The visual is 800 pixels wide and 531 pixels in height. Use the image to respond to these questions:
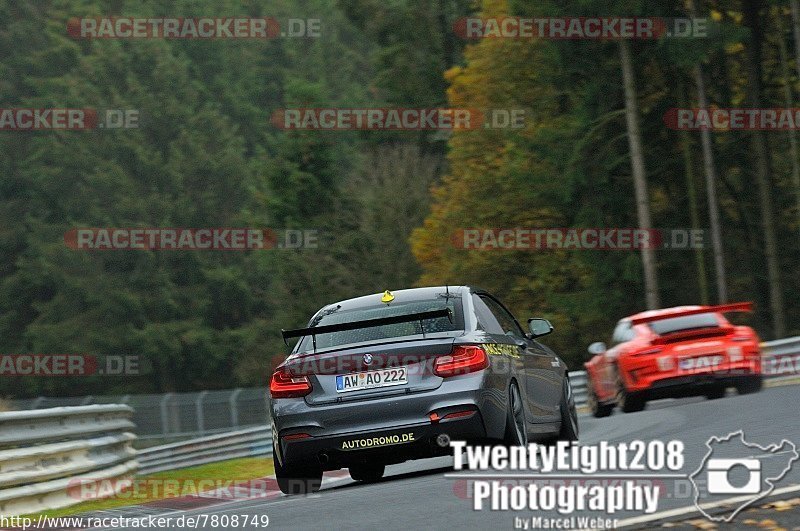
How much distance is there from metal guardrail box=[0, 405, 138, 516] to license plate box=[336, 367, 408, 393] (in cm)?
317

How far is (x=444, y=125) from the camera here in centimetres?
5250

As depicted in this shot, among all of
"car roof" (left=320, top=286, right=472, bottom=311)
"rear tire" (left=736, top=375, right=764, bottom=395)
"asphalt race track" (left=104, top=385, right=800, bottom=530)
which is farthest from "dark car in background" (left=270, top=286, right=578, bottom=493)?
"rear tire" (left=736, top=375, right=764, bottom=395)

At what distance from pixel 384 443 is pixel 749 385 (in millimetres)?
9823

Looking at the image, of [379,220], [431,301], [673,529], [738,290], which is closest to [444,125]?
[379,220]

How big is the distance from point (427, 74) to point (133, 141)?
2519 centimetres

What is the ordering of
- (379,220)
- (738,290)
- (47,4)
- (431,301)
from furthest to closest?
1. (47,4)
2. (379,220)
3. (738,290)
4. (431,301)

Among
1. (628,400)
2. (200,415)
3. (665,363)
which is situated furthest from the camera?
(200,415)

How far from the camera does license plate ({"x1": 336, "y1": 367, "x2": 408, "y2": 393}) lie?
11.4m

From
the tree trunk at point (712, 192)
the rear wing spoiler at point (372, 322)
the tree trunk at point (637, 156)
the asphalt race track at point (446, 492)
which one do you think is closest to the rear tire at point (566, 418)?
the asphalt race track at point (446, 492)

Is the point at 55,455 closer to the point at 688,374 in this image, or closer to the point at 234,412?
the point at 688,374

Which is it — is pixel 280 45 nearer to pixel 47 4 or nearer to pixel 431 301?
pixel 47 4

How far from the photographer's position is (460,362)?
1135 cm

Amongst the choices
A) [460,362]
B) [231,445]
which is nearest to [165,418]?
[231,445]

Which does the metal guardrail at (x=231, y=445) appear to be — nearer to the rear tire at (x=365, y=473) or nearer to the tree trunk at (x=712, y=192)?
the rear tire at (x=365, y=473)
